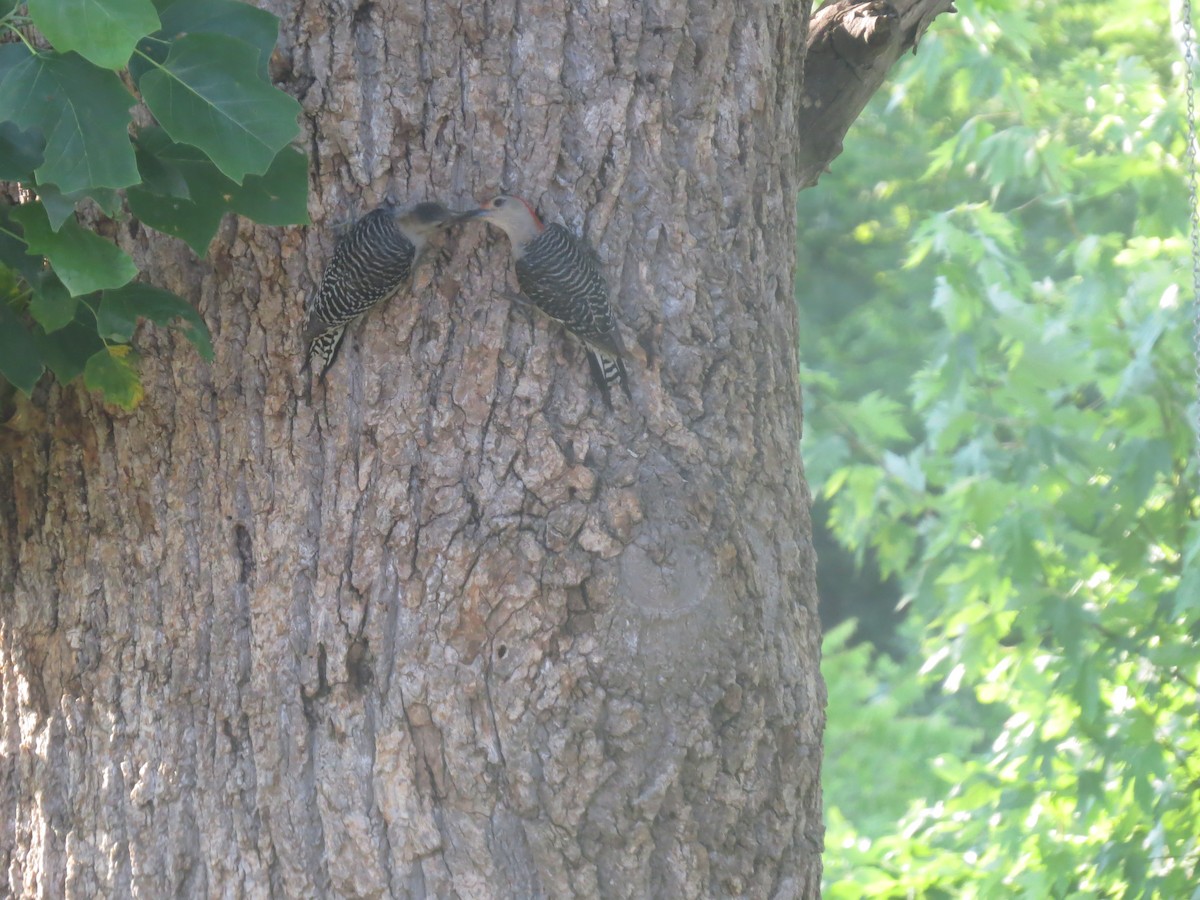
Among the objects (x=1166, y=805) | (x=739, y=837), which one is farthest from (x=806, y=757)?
(x=1166, y=805)

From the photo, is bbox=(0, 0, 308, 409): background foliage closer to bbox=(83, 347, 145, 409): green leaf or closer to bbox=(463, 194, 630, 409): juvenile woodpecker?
bbox=(83, 347, 145, 409): green leaf

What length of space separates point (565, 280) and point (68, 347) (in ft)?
2.56

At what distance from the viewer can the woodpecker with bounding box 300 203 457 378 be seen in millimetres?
1618

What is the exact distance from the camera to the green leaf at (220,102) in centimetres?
143

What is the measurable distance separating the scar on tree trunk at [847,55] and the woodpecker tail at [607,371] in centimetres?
93

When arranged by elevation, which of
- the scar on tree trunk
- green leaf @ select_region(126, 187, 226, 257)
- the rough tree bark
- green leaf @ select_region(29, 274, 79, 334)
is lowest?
the rough tree bark

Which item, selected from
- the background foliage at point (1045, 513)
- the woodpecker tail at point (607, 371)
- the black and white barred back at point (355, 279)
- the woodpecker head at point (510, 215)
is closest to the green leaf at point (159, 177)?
the black and white barred back at point (355, 279)

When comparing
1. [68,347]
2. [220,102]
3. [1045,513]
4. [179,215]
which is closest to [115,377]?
[68,347]

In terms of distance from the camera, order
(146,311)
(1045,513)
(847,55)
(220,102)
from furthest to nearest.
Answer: (1045,513) → (847,55) → (146,311) → (220,102)

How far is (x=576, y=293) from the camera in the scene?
1608 millimetres

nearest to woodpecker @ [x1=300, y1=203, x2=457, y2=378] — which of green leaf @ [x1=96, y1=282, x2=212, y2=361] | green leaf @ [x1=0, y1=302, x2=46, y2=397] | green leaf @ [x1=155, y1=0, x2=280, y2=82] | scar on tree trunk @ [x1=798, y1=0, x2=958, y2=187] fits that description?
green leaf @ [x1=96, y1=282, x2=212, y2=361]

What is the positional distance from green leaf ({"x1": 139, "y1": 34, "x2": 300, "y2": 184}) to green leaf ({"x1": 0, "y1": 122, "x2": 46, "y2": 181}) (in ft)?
0.56

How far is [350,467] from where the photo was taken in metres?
1.72

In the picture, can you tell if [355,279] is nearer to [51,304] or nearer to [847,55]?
[51,304]
